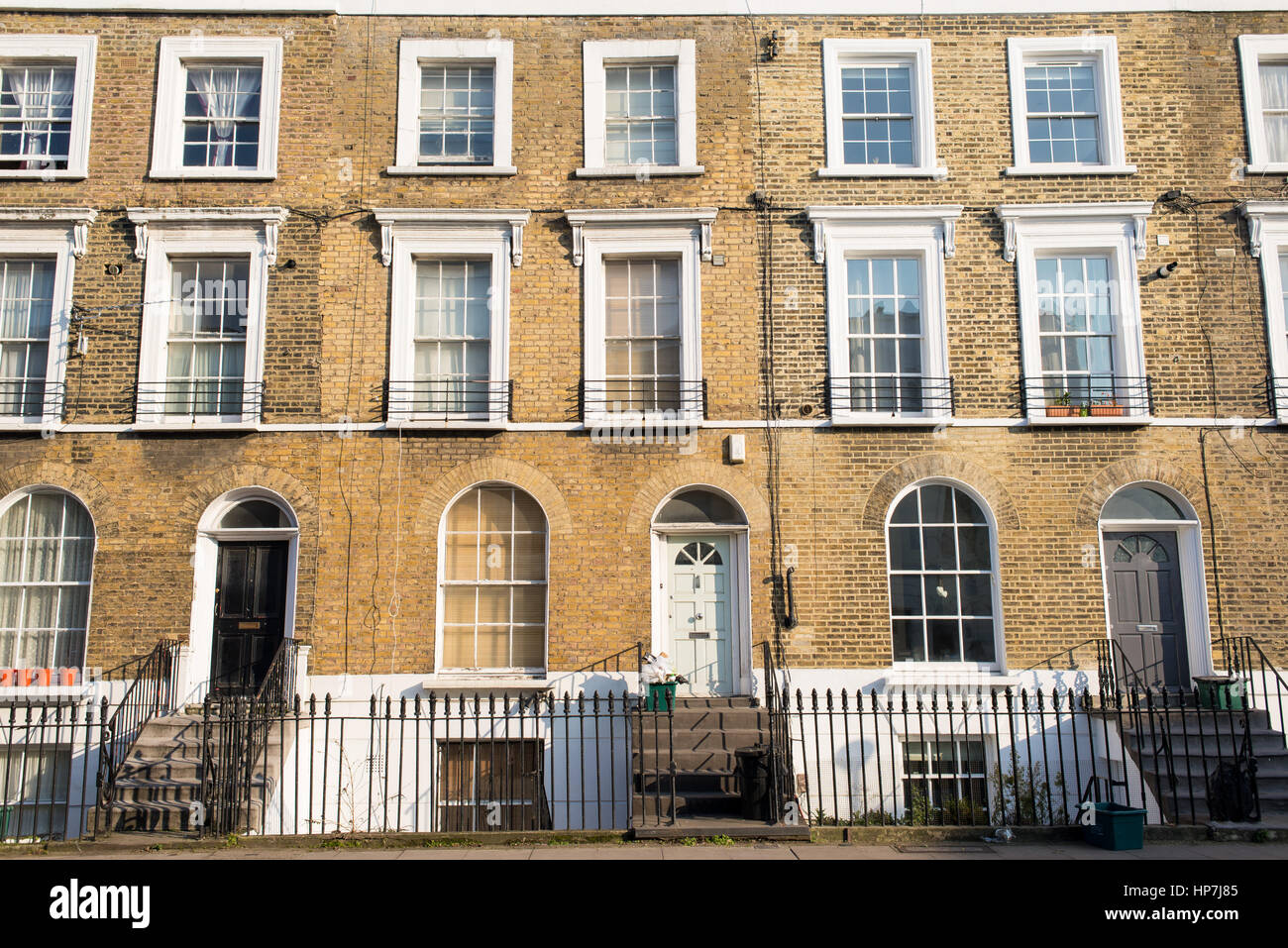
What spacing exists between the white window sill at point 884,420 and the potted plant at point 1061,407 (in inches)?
53.3

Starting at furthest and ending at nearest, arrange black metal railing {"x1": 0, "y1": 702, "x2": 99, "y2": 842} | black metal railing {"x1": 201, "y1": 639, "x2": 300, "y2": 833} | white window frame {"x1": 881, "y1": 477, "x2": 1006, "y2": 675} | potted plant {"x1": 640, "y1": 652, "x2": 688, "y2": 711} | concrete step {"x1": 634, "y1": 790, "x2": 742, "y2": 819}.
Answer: white window frame {"x1": 881, "y1": 477, "x2": 1006, "y2": 675}
black metal railing {"x1": 0, "y1": 702, "x2": 99, "y2": 842}
potted plant {"x1": 640, "y1": 652, "x2": 688, "y2": 711}
concrete step {"x1": 634, "y1": 790, "x2": 742, "y2": 819}
black metal railing {"x1": 201, "y1": 639, "x2": 300, "y2": 833}

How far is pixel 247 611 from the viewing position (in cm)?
1280

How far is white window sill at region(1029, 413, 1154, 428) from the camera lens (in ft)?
41.7

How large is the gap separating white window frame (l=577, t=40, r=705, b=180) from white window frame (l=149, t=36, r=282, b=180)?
14.2ft

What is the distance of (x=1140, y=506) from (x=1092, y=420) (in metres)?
1.34

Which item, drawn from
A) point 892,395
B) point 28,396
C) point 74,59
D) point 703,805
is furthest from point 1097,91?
point 28,396

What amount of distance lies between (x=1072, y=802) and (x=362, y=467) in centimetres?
993

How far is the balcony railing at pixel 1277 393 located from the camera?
42.1 ft

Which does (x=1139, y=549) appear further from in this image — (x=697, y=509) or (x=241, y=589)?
(x=241, y=589)

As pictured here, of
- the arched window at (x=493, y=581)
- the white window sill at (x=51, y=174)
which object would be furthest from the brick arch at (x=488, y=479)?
the white window sill at (x=51, y=174)

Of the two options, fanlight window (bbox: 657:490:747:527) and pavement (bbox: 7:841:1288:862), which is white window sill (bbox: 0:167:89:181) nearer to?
pavement (bbox: 7:841:1288:862)

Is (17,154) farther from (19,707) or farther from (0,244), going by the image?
(19,707)

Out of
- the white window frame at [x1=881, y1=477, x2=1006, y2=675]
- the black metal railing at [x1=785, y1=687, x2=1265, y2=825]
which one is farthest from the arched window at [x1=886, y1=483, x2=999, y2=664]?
the black metal railing at [x1=785, y1=687, x2=1265, y2=825]

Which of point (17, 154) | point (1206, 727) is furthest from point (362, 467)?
point (1206, 727)
